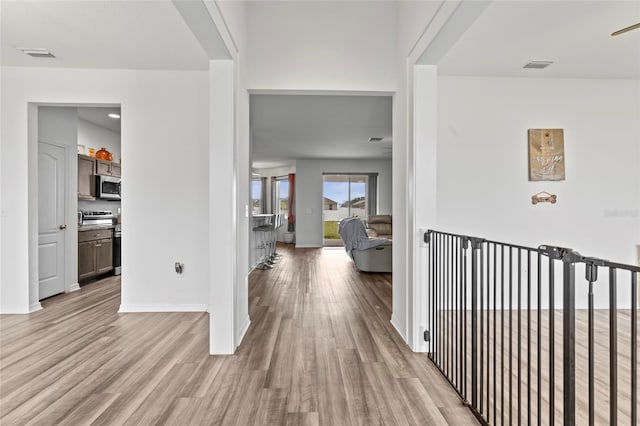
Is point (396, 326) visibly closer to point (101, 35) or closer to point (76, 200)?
point (101, 35)

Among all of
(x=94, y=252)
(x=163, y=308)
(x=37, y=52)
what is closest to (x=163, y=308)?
(x=163, y=308)

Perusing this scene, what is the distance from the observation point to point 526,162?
3.70 meters

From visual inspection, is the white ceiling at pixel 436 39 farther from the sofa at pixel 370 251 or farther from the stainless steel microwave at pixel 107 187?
the sofa at pixel 370 251

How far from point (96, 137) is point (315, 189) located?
18.0 ft

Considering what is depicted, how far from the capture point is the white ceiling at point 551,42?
2486mm

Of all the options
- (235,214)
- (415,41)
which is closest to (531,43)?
(415,41)

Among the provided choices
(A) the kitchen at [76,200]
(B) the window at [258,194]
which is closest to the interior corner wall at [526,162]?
(A) the kitchen at [76,200]

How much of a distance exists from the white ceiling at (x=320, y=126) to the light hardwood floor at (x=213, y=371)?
264 centimetres

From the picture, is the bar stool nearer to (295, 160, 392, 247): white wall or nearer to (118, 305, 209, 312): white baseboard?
(118, 305, 209, 312): white baseboard

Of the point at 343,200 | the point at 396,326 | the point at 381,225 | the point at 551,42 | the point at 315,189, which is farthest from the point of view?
the point at 343,200

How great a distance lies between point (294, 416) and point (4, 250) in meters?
3.86

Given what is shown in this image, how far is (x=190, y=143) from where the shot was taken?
3754 mm

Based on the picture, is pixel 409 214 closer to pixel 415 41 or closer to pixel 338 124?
pixel 415 41

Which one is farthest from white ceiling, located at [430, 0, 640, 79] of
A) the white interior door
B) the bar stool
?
the white interior door
